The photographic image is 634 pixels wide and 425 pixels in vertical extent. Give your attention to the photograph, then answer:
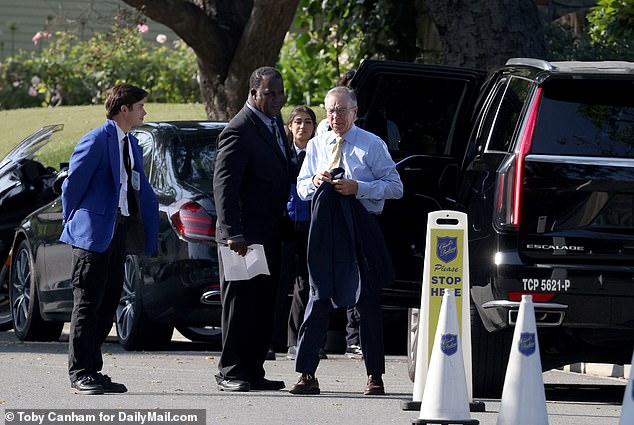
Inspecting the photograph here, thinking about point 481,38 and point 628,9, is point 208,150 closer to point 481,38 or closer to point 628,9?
point 481,38

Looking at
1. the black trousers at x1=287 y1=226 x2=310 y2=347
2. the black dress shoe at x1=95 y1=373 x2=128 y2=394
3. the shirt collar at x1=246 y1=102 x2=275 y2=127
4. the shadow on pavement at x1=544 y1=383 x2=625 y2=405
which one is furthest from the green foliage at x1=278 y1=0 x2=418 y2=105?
the black dress shoe at x1=95 y1=373 x2=128 y2=394

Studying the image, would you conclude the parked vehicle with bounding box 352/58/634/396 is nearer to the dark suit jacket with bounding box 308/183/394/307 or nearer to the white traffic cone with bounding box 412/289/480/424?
the dark suit jacket with bounding box 308/183/394/307

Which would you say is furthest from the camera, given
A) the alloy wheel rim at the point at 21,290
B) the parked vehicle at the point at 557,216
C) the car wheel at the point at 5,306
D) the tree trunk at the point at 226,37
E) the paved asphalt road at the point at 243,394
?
the tree trunk at the point at 226,37

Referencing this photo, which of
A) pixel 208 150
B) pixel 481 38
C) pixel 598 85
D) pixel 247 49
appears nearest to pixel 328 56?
pixel 247 49

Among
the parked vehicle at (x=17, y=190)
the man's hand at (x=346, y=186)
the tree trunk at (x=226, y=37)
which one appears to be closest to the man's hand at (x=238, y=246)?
the man's hand at (x=346, y=186)

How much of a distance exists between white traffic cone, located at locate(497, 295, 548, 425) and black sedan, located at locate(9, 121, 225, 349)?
3772 millimetres

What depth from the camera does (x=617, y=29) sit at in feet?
48.5

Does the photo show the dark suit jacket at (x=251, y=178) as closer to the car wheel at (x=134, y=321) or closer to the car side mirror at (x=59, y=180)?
the car wheel at (x=134, y=321)

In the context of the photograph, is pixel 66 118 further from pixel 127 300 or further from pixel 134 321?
pixel 134 321

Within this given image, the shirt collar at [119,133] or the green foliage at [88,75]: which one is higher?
the green foliage at [88,75]

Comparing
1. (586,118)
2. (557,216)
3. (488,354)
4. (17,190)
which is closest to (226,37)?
(17,190)

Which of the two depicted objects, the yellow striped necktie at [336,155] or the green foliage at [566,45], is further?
the green foliage at [566,45]

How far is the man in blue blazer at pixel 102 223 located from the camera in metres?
8.81

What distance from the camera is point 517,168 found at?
8.26 meters
